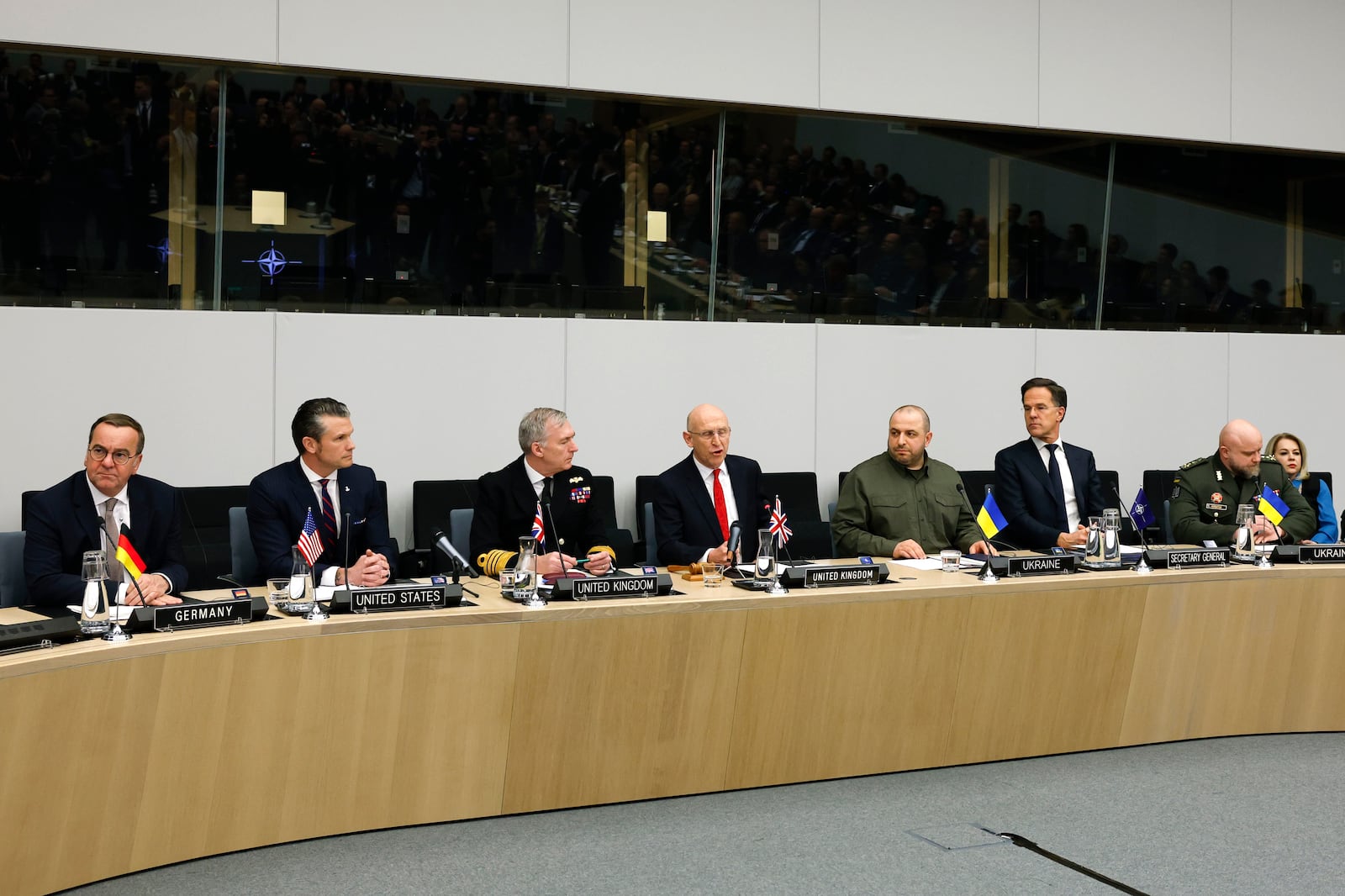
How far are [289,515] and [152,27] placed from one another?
2490mm

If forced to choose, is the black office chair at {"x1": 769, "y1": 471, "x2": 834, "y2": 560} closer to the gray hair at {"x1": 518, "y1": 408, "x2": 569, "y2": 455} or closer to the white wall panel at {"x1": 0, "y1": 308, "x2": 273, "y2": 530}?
the gray hair at {"x1": 518, "y1": 408, "x2": 569, "y2": 455}

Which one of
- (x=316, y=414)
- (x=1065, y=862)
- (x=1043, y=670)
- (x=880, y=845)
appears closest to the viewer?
(x=1065, y=862)

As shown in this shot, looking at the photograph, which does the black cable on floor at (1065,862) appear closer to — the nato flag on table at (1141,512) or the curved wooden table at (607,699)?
the curved wooden table at (607,699)

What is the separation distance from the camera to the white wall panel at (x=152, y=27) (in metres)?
5.03

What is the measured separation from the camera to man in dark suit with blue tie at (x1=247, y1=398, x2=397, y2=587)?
12.5ft

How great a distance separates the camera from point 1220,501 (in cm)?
518

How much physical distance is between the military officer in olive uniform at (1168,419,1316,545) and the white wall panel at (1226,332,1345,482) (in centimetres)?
204

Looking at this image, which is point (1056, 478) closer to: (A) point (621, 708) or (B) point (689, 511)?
(B) point (689, 511)

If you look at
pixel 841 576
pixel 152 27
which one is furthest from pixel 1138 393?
pixel 152 27

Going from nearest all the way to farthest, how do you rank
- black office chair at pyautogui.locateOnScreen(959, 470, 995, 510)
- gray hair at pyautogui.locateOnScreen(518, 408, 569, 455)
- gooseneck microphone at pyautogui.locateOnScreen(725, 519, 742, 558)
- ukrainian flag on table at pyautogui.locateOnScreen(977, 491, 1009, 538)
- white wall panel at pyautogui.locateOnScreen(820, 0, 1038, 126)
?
gooseneck microphone at pyautogui.locateOnScreen(725, 519, 742, 558) → gray hair at pyautogui.locateOnScreen(518, 408, 569, 455) → ukrainian flag on table at pyautogui.locateOnScreen(977, 491, 1009, 538) → black office chair at pyautogui.locateOnScreen(959, 470, 995, 510) → white wall panel at pyautogui.locateOnScreen(820, 0, 1038, 126)

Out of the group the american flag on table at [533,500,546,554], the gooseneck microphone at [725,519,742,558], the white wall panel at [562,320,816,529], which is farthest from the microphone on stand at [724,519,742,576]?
the white wall panel at [562,320,816,529]

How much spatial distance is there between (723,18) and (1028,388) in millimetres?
2434

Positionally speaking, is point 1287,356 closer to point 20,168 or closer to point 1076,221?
point 1076,221

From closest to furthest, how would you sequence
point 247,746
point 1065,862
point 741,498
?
point 247,746 → point 1065,862 → point 741,498
